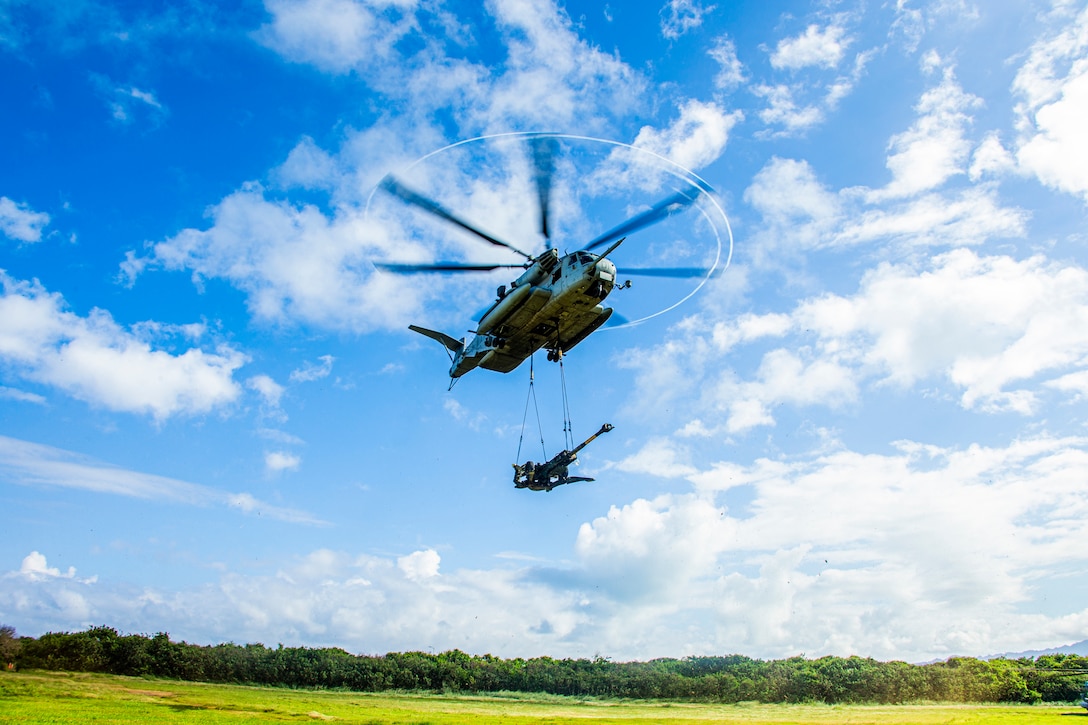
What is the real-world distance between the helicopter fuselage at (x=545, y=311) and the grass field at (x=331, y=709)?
26.2 meters

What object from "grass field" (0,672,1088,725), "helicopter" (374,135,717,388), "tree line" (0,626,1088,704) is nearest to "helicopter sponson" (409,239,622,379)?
"helicopter" (374,135,717,388)

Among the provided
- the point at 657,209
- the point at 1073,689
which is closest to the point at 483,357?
the point at 657,209

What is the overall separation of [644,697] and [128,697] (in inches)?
2388

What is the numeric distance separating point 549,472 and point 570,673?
71.5 m

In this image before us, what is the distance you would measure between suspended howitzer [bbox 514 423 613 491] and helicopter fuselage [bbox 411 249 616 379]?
5.43 m

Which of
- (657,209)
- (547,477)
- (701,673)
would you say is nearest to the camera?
(657,209)

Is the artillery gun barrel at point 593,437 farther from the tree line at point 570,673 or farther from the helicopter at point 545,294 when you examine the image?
the tree line at point 570,673

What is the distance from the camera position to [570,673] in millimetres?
94438

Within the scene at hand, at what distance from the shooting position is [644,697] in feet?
280

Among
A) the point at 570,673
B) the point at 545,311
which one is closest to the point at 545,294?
the point at 545,311

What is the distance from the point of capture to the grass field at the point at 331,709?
1566 inches

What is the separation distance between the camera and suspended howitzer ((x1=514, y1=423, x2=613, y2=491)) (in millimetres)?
34875

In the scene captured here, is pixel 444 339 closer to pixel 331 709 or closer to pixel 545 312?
pixel 545 312

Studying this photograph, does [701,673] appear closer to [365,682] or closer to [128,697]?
[365,682]
